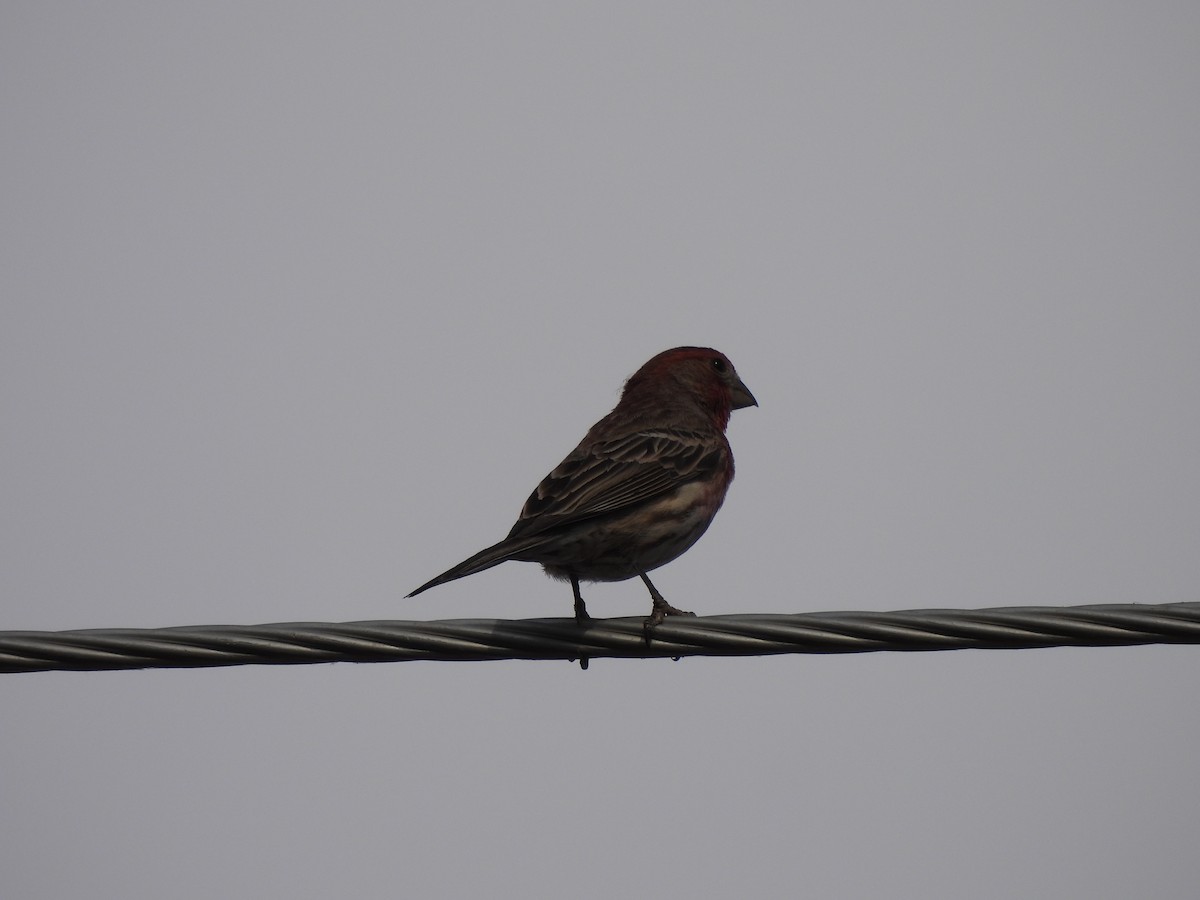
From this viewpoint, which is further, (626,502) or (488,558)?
(626,502)

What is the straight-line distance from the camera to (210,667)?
5117 millimetres

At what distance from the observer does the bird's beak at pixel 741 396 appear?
1043cm

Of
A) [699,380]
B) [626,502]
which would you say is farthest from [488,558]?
[699,380]

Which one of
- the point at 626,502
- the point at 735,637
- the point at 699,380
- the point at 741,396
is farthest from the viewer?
the point at 741,396

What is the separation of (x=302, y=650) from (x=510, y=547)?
6.12ft

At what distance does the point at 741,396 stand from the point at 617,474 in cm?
284

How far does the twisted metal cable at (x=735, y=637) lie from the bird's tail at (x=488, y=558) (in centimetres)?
68

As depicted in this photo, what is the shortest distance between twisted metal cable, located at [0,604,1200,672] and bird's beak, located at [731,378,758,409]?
5293 millimetres

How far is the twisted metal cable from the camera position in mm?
5000

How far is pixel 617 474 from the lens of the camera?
25.8 feet

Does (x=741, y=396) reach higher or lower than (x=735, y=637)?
higher

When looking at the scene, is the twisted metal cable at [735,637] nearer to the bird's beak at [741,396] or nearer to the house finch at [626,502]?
the house finch at [626,502]

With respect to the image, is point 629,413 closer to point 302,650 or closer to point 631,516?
point 631,516

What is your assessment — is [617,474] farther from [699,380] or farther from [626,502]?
[699,380]
